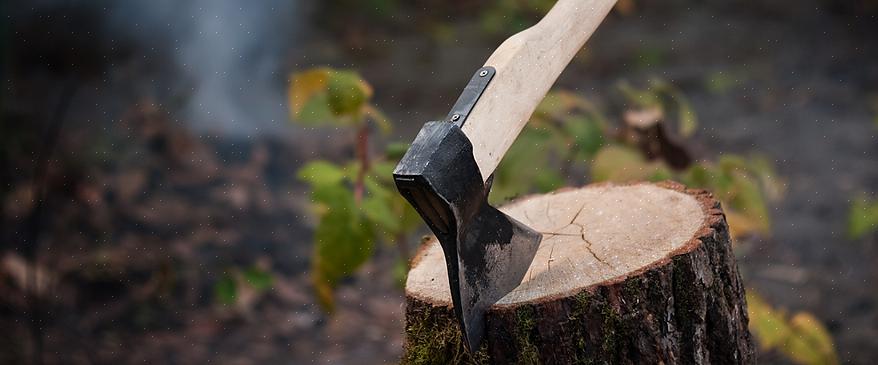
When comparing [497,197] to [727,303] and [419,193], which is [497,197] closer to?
[727,303]

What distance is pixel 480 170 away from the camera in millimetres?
1660

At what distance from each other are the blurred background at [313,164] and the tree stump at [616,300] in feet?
2.20

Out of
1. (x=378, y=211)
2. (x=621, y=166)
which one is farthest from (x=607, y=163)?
(x=378, y=211)

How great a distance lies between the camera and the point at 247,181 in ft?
14.8

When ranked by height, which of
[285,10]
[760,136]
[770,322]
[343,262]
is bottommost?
[770,322]

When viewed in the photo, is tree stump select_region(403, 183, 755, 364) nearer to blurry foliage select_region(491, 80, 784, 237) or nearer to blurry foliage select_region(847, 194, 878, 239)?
blurry foliage select_region(491, 80, 784, 237)

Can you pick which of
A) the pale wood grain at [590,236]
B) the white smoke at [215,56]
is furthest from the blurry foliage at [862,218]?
the white smoke at [215,56]

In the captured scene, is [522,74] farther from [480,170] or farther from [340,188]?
[340,188]

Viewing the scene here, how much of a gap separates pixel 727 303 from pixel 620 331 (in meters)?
0.30

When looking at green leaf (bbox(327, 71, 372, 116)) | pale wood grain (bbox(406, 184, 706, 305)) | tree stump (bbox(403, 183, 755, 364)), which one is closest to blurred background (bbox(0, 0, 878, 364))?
green leaf (bbox(327, 71, 372, 116))

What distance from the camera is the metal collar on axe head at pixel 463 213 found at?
154 cm

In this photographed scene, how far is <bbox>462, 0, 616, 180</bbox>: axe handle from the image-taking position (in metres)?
1.69

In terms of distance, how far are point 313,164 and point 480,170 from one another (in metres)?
0.96


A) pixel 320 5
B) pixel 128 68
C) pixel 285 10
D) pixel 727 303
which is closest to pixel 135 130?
pixel 128 68
